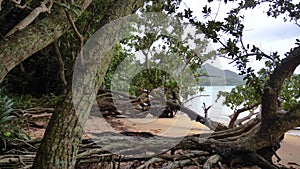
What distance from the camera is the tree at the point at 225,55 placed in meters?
1.01

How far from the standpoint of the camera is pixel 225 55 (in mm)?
1601

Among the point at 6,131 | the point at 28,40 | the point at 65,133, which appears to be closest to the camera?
the point at 65,133

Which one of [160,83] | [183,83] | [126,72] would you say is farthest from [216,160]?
[126,72]

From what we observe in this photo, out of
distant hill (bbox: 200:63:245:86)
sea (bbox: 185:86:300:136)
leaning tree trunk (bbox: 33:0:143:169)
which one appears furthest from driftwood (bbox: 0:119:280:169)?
sea (bbox: 185:86:300:136)

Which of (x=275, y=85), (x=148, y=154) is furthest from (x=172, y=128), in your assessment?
(x=275, y=85)

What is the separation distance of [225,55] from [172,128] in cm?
155

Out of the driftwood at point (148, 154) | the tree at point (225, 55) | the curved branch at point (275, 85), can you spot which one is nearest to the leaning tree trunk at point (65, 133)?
the tree at point (225, 55)

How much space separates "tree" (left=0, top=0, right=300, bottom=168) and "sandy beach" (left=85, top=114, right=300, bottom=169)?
0.44 meters

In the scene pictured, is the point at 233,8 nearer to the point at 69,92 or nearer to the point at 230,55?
the point at 230,55

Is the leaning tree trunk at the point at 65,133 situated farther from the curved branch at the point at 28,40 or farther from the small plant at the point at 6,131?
the small plant at the point at 6,131

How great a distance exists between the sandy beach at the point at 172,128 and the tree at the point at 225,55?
44 centimetres

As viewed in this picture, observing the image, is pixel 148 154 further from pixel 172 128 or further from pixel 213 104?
Result: pixel 213 104

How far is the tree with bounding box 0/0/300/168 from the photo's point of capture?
1.01 metres

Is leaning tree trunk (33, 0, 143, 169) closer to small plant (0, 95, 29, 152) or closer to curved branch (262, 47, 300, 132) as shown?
small plant (0, 95, 29, 152)
